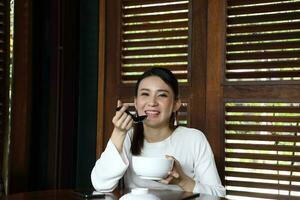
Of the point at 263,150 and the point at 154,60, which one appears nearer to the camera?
the point at 263,150

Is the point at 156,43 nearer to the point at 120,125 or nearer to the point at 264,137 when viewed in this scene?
the point at 264,137

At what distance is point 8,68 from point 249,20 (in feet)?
4.48

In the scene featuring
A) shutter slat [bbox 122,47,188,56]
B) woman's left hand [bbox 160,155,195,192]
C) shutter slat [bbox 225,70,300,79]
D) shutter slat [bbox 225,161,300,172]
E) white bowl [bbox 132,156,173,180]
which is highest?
shutter slat [bbox 122,47,188,56]

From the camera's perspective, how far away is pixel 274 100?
219cm

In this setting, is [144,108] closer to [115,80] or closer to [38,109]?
[115,80]

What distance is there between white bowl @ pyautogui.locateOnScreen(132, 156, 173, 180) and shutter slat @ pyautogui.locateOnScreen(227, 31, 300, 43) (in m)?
1.05

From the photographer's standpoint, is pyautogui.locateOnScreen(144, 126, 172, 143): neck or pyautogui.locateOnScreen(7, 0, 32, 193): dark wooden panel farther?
pyautogui.locateOnScreen(7, 0, 32, 193): dark wooden panel

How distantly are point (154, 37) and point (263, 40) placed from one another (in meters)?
0.63

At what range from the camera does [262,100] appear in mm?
2215

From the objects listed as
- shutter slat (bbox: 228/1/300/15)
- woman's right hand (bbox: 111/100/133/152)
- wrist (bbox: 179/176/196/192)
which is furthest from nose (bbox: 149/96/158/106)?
shutter slat (bbox: 228/1/300/15)

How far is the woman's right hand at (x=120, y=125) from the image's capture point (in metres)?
1.67

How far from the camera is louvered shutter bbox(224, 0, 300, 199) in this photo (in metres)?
2.14

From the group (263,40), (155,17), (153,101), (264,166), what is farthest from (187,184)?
(155,17)

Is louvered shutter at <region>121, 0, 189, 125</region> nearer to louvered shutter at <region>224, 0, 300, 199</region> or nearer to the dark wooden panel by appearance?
louvered shutter at <region>224, 0, 300, 199</region>
